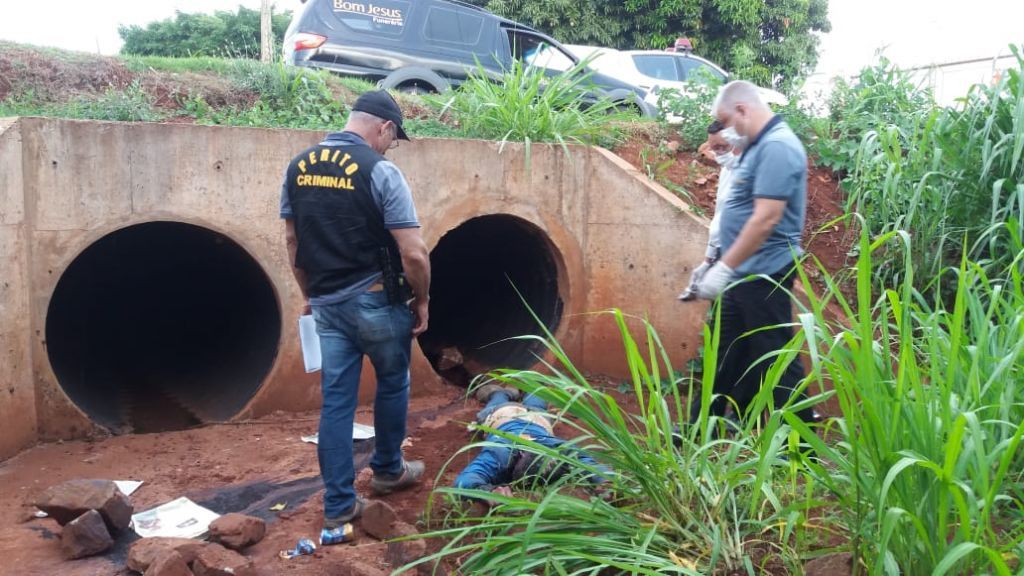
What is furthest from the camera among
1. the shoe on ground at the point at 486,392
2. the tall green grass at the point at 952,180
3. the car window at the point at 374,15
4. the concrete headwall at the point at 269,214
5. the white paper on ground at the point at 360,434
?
the car window at the point at 374,15

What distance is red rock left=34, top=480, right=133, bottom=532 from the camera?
3127 millimetres

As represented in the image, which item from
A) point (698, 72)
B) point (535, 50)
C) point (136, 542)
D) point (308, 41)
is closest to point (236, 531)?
point (136, 542)

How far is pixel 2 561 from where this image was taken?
3014 mm

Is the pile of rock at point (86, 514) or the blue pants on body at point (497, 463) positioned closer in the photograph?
the pile of rock at point (86, 514)

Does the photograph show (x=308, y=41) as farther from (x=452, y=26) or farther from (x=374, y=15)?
(x=452, y=26)

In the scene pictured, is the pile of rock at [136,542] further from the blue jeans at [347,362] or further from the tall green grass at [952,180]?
the tall green grass at [952,180]

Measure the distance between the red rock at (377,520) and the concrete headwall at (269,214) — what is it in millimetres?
2058

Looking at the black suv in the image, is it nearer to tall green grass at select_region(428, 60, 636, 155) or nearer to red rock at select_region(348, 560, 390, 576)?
tall green grass at select_region(428, 60, 636, 155)

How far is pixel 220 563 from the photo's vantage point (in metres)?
2.75

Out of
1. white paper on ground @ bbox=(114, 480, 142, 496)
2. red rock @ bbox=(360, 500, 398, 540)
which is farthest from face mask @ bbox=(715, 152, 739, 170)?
white paper on ground @ bbox=(114, 480, 142, 496)

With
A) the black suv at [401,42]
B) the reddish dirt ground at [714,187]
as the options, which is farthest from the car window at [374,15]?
the reddish dirt ground at [714,187]

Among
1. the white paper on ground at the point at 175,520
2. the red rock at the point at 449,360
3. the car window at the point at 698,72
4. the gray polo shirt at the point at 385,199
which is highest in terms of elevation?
the car window at the point at 698,72

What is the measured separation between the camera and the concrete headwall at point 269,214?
Answer: 13.6 feet

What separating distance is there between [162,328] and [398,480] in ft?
16.0
